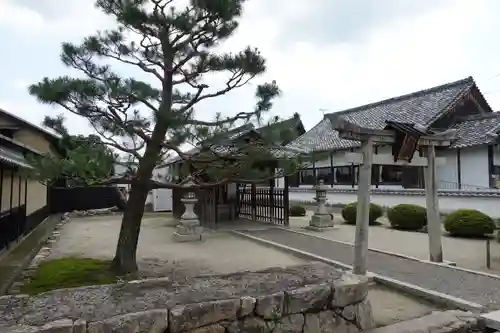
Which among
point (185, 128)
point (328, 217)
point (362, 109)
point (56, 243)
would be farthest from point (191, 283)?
point (362, 109)

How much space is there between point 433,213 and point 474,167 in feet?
33.0

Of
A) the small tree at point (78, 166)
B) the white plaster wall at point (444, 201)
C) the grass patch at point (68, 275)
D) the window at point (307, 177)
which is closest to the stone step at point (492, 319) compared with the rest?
the small tree at point (78, 166)

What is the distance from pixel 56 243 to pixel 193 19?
25.1ft

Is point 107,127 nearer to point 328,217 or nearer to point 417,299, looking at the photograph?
point 417,299

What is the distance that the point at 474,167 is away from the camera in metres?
15.7

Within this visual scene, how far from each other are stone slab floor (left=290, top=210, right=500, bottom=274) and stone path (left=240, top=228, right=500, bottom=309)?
0.96 m

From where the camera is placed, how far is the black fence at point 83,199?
19.8m

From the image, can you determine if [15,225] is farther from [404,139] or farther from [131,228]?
[404,139]

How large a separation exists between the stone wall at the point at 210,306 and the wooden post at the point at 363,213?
6.45 ft

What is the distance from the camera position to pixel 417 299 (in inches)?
208

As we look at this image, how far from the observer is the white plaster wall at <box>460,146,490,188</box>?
15223mm

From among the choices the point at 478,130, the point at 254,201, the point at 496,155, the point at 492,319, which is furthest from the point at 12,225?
the point at 478,130

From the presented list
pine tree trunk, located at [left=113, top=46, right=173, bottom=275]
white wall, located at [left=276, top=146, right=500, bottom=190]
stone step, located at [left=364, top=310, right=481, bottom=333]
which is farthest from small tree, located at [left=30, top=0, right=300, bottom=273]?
white wall, located at [left=276, top=146, right=500, bottom=190]

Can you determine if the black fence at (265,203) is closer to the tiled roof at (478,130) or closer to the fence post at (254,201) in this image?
the fence post at (254,201)
